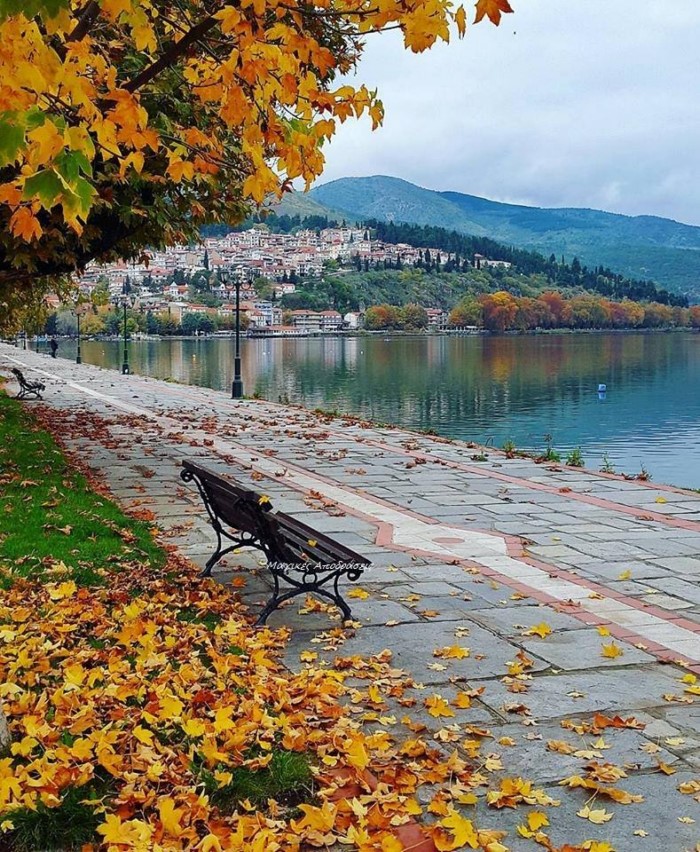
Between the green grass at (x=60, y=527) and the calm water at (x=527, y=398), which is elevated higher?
the green grass at (x=60, y=527)

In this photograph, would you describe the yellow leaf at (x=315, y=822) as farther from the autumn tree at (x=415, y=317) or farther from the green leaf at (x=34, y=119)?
the autumn tree at (x=415, y=317)

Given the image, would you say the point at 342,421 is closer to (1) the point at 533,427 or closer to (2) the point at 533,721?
(1) the point at 533,427

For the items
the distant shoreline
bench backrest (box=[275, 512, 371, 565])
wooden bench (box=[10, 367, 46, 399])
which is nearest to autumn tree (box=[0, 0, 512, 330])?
bench backrest (box=[275, 512, 371, 565])

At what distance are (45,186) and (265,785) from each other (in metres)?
2.33

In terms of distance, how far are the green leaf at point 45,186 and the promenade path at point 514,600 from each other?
2.63m

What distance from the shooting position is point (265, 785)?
3541mm

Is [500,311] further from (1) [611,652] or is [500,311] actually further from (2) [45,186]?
(2) [45,186]

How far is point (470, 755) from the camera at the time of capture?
3.84m

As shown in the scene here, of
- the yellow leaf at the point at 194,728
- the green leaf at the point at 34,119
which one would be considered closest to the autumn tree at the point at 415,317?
the yellow leaf at the point at 194,728

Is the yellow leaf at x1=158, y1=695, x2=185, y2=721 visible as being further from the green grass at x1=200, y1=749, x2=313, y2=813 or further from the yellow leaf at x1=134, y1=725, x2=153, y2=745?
the green grass at x1=200, y1=749, x2=313, y2=813

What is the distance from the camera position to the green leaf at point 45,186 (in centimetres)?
295

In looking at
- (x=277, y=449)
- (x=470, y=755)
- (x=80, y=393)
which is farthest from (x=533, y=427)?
(x=470, y=755)

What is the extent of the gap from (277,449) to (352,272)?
184107 mm

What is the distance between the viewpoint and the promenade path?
3.79m
